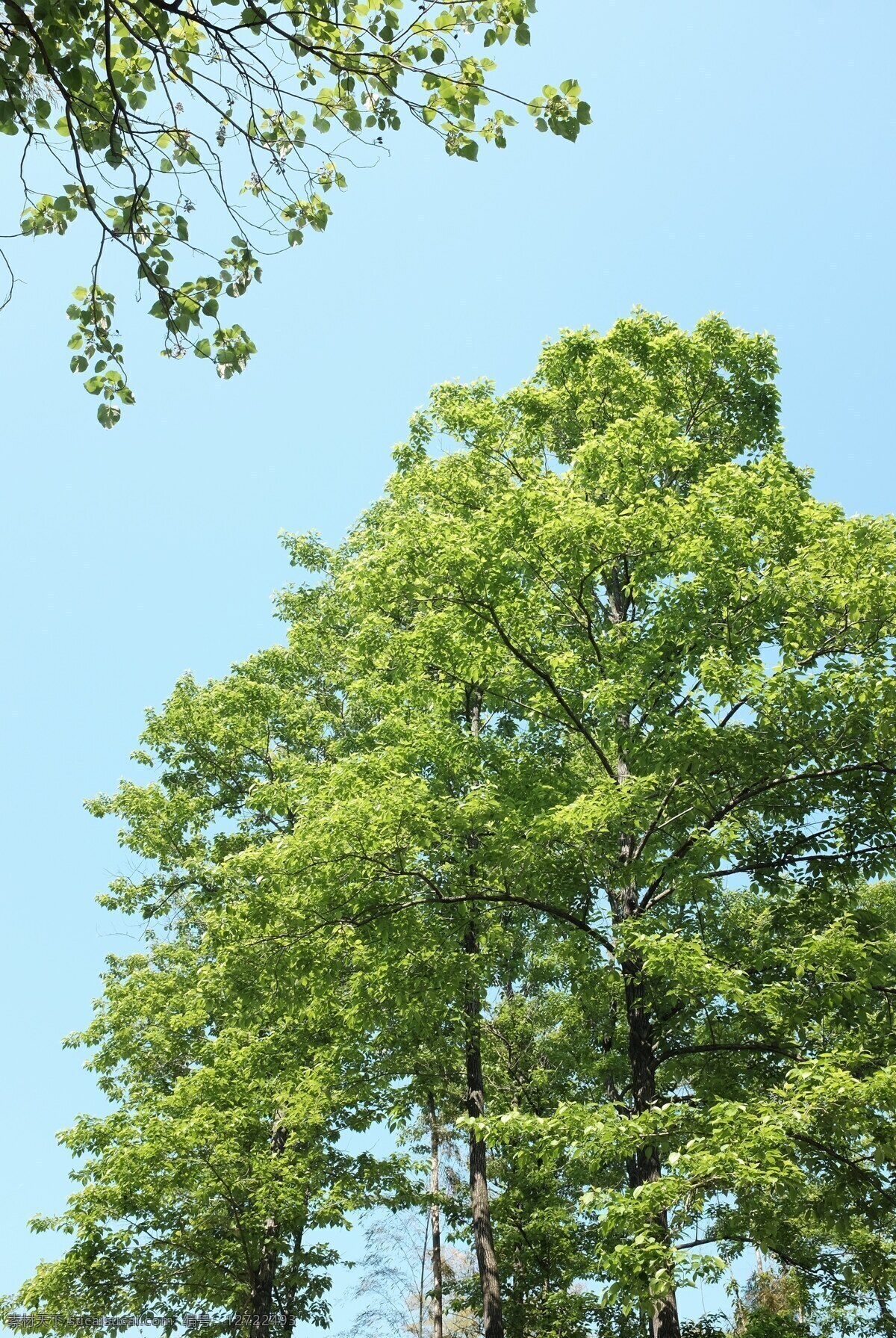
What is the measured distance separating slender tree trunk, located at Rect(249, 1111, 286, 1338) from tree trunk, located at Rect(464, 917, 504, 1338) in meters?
2.57

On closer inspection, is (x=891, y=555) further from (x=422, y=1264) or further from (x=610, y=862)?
(x=422, y=1264)

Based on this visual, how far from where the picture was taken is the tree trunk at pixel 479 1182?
1212 cm

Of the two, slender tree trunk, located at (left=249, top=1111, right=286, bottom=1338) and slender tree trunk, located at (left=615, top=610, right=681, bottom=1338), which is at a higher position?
slender tree trunk, located at (left=615, top=610, right=681, bottom=1338)

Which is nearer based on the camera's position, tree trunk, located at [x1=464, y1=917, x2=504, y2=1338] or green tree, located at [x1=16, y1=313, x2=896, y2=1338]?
green tree, located at [x1=16, y1=313, x2=896, y2=1338]

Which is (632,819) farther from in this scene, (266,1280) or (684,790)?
(266,1280)

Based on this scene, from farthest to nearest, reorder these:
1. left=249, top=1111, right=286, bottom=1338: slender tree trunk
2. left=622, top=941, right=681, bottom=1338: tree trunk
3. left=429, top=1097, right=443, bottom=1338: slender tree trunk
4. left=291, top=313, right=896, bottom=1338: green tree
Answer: left=429, top=1097, right=443, bottom=1338: slender tree trunk → left=249, top=1111, right=286, bottom=1338: slender tree trunk → left=622, top=941, right=681, bottom=1338: tree trunk → left=291, top=313, right=896, bottom=1338: green tree

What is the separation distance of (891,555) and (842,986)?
390 cm

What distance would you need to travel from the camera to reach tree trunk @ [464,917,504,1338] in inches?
477

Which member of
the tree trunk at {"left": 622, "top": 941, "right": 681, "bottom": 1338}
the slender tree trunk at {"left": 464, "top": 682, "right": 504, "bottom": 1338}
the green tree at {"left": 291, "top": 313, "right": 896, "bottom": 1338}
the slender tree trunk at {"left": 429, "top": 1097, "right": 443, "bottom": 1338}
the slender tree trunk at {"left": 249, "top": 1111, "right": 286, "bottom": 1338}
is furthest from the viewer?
the slender tree trunk at {"left": 429, "top": 1097, "right": 443, "bottom": 1338}

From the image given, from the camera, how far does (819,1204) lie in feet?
27.2

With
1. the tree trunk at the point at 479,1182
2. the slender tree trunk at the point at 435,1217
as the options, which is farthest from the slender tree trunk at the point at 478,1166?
the slender tree trunk at the point at 435,1217

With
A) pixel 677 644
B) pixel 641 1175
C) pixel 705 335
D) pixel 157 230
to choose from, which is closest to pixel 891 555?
pixel 677 644

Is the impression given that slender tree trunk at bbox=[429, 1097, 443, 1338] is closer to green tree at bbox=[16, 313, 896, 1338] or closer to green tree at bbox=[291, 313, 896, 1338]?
green tree at bbox=[16, 313, 896, 1338]

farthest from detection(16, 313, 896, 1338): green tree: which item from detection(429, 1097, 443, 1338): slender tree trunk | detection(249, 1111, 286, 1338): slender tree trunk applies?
detection(429, 1097, 443, 1338): slender tree trunk
